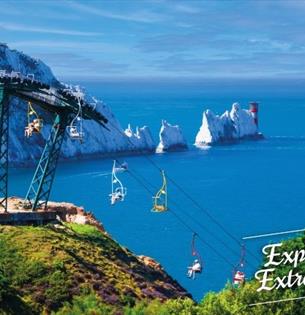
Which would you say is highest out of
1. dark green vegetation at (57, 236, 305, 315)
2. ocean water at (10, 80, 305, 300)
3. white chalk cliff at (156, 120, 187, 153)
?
dark green vegetation at (57, 236, 305, 315)

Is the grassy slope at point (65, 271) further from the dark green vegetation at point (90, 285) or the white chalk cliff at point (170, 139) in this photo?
the white chalk cliff at point (170, 139)

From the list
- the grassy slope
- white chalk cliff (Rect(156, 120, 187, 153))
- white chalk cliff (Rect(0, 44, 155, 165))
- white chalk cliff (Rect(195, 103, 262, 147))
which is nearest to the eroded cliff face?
the grassy slope

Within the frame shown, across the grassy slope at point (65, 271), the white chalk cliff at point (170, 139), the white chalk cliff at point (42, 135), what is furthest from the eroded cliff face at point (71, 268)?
the white chalk cliff at point (170, 139)

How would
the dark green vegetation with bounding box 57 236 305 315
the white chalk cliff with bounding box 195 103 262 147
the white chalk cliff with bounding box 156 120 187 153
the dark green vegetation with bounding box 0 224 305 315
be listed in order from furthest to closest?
1. the white chalk cliff with bounding box 195 103 262 147
2. the white chalk cliff with bounding box 156 120 187 153
3. the dark green vegetation with bounding box 0 224 305 315
4. the dark green vegetation with bounding box 57 236 305 315

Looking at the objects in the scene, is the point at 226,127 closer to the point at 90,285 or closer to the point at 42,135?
the point at 42,135

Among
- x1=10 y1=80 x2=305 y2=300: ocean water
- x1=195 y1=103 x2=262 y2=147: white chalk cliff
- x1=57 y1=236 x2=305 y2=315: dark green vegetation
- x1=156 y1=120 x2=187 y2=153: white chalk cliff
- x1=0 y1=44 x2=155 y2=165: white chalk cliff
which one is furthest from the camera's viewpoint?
x1=195 y1=103 x2=262 y2=147: white chalk cliff

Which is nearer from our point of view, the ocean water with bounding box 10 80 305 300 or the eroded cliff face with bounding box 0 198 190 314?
the eroded cliff face with bounding box 0 198 190 314

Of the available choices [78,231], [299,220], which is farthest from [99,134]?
[78,231]

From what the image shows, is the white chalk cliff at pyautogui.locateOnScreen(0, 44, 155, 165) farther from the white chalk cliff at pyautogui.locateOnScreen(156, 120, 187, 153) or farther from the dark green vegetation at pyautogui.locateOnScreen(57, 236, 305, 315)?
the dark green vegetation at pyautogui.locateOnScreen(57, 236, 305, 315)

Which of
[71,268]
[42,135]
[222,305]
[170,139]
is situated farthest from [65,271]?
[170,139]
